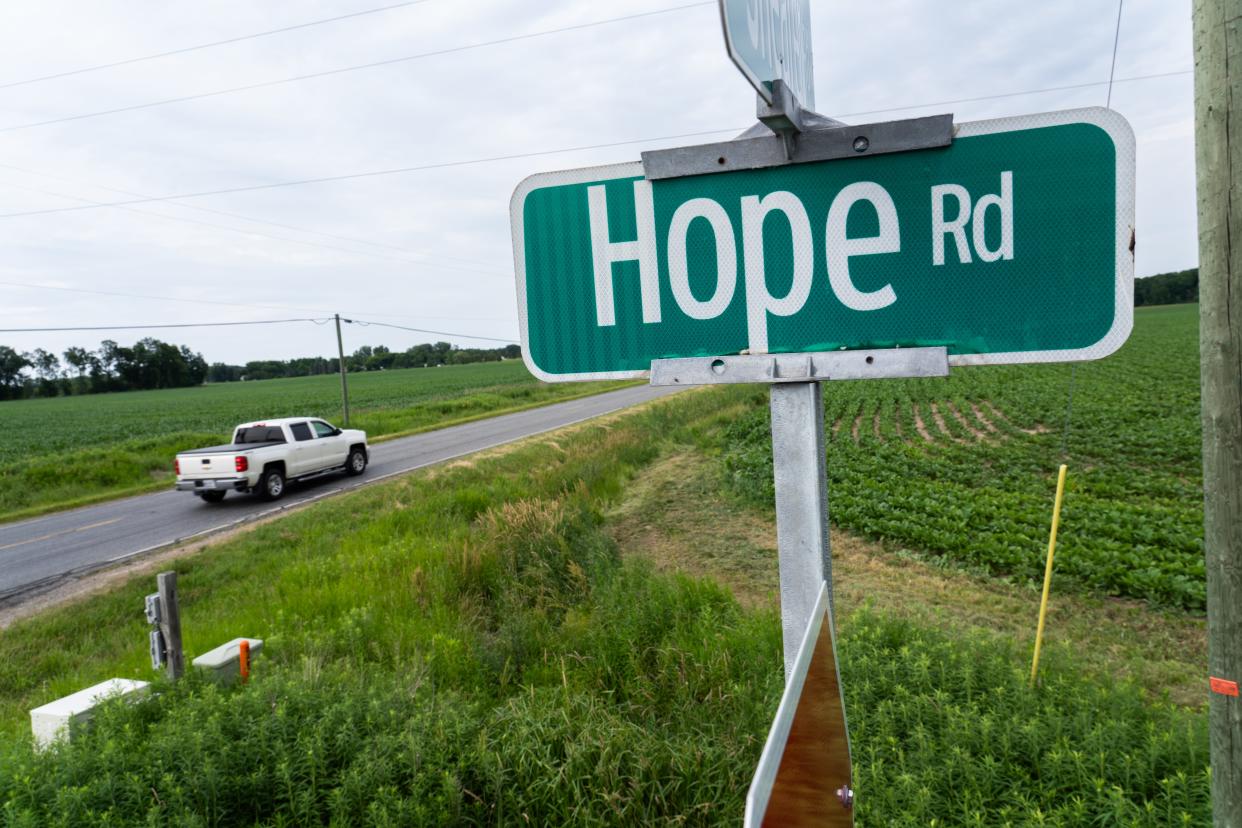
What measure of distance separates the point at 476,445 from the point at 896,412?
1173cm

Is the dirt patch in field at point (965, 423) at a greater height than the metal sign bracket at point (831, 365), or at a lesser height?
lesser

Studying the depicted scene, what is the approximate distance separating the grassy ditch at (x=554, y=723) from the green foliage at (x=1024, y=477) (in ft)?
9.68

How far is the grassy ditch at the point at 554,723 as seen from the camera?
9.71 feet

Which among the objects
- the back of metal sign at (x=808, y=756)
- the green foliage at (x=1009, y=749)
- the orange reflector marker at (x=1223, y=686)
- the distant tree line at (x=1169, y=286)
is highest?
the distant tree line at (x=1169, y=286)

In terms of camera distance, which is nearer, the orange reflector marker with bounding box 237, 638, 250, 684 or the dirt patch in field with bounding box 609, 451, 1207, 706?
the orange reflector marker with bounding box 237, 638, 250, 684

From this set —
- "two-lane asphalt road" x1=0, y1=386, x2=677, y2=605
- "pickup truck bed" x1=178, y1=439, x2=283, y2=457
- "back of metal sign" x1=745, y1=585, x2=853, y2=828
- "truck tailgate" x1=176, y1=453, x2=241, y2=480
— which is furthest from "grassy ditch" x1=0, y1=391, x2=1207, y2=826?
"pickup truck bed" x1=178, y1=439, x2=283, y2=457

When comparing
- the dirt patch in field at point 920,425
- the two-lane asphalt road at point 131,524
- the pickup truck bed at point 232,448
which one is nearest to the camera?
the two-lane asphalt road at point 131,524

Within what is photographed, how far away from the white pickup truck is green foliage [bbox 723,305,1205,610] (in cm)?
923

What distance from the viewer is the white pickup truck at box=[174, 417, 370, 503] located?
1435cm

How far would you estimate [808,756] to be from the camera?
0.67 metres

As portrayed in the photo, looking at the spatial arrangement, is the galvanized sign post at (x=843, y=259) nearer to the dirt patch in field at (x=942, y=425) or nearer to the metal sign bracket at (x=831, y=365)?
the metal sign bracket at (x=831, y=365)

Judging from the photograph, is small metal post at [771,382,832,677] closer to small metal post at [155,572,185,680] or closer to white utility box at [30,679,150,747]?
white utility box at [30,679,150,747]

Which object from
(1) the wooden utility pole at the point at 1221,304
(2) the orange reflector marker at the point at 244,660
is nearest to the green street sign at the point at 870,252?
(1) the wooden utility pole at the point at 1221,304

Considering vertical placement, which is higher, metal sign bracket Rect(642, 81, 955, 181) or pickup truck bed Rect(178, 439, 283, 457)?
metal sign bracket Rect(642, 81, 955, 181)
